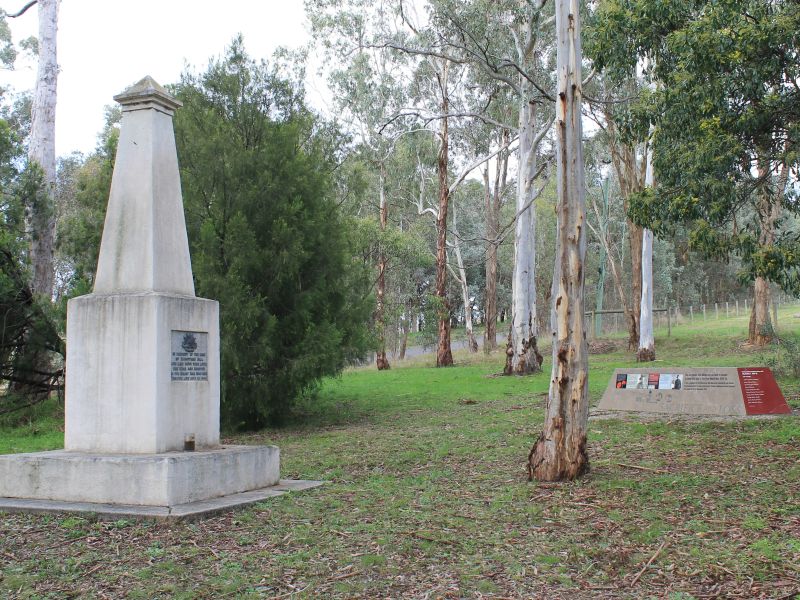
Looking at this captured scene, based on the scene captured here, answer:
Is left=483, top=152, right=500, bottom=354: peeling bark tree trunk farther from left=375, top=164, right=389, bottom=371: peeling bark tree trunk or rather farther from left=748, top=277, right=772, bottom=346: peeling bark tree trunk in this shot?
left=748, top=277, right=772, bottom=346: peeling bark tree trunk

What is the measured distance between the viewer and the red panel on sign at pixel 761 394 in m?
11.5

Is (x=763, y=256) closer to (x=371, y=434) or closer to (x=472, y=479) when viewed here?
(x=472, y=479)

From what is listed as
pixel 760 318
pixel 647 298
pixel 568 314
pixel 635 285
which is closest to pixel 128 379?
pixel 568 314

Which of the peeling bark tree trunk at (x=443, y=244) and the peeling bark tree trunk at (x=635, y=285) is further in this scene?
the peeling bark tree trunk at (x=635, y=285)

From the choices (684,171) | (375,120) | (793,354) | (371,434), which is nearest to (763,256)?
(684,171)

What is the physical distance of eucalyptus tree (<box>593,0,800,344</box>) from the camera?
1045 cm

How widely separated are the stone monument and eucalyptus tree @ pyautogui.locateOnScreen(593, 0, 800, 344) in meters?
7.23

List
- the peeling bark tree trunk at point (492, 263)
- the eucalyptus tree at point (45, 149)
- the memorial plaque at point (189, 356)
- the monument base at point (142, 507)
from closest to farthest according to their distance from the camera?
the monument base at point (142, 507) < the memorial plaque at point (189, 356) < the eucalyptus tree at point (45, 149) < the peeling bark tree trunk at point (492, 263)

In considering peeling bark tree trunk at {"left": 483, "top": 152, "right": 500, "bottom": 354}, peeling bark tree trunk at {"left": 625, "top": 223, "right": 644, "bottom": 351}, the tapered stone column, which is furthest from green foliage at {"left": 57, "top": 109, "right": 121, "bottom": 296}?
peeling bark tree trunk at {"left": 483, "top": 152, "right": 500, "bottom": 354}

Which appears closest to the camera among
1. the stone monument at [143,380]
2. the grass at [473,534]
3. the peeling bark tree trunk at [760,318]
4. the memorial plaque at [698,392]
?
the grass at [473,534]

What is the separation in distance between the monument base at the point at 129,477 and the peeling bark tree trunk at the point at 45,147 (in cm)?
1139

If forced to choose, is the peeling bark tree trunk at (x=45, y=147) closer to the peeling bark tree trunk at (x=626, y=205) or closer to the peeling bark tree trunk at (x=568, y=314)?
the peeling bark tree trunk at (x=568, y=314)

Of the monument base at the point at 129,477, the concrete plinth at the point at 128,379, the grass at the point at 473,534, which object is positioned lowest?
the grass at the point at 473,534

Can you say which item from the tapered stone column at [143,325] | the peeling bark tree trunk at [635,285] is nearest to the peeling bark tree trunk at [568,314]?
the tapered stone column at [143,325]
